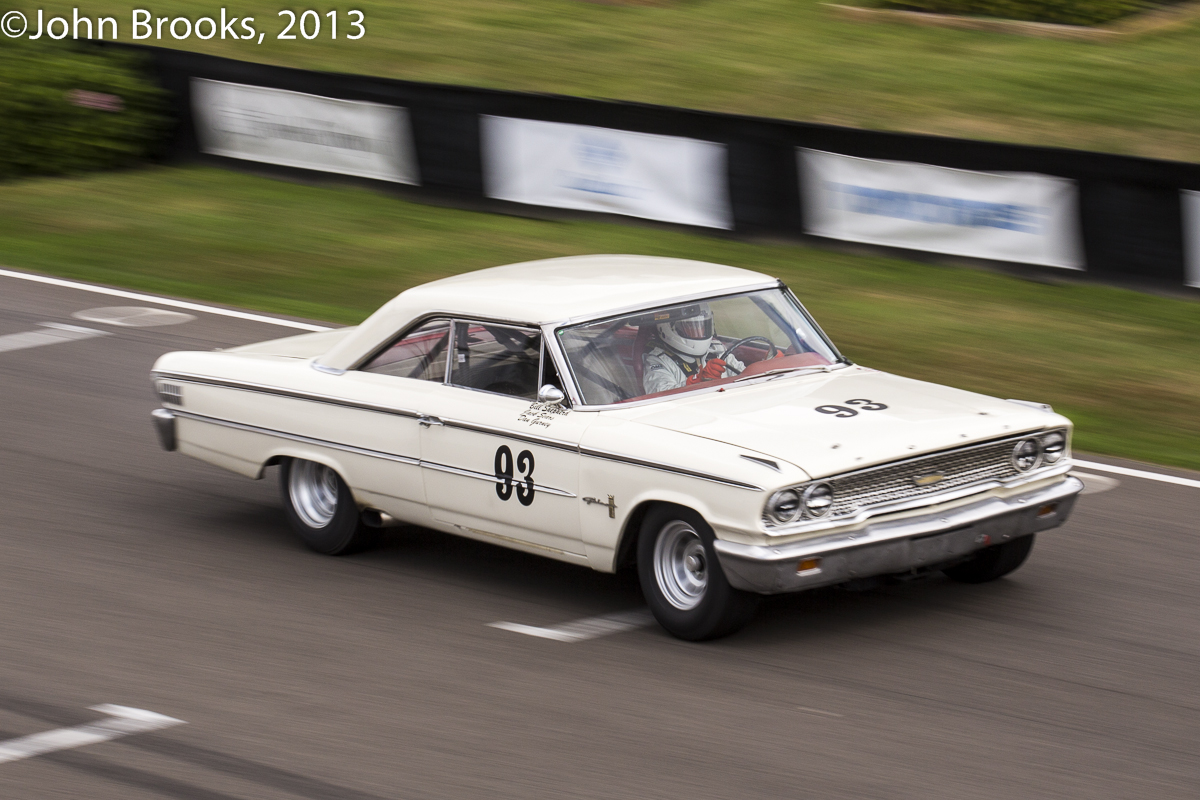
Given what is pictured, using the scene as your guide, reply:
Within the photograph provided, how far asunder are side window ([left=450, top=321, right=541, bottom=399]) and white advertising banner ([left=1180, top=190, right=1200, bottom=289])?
7570 millimetres

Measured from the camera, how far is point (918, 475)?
6.60m

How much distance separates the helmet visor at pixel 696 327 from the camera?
7.45 metres

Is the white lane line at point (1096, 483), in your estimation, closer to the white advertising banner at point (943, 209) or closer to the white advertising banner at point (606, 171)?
the white advertising banner at point (943, 209)

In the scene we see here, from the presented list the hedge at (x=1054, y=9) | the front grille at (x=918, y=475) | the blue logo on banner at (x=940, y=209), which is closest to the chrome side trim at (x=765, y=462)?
the front grille at (x=918, y=475)

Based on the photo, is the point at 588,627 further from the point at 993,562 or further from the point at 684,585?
the point at 993,562

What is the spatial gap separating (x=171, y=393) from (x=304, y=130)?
9.81 m

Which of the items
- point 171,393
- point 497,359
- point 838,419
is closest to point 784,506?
point 838,419

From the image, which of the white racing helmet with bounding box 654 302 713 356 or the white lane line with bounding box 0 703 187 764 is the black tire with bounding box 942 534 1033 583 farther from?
the white lane line with bounding box 0 703 187 764

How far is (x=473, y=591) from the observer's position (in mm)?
7539

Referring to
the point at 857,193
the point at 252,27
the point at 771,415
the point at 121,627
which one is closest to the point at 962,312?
the point at 857,193

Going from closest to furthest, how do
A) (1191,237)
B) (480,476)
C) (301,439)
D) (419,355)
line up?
(480,476) < (419,355) < (301,439) < (1191,237)

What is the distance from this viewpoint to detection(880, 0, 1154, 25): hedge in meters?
23.3

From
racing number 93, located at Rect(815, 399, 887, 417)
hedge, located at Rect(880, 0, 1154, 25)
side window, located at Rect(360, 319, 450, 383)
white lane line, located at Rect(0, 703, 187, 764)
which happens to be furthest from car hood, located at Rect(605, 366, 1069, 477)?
hedge, located at Rect(880, 0, 1154, 25)

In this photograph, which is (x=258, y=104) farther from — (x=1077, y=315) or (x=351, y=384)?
(x=351, y=384)
